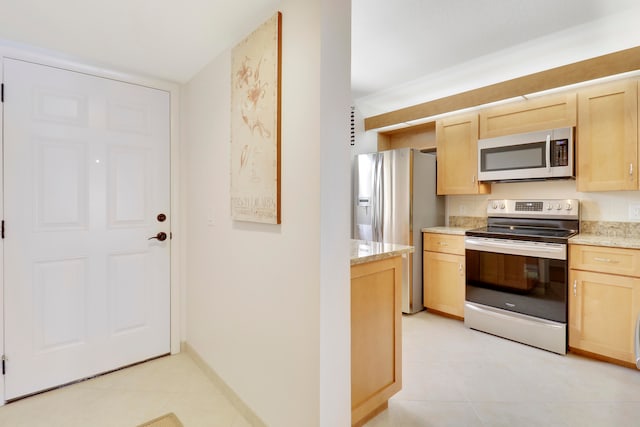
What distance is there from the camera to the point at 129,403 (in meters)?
1.93

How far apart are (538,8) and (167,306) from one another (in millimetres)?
3500

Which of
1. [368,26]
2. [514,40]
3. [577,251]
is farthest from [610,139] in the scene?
[368,26]

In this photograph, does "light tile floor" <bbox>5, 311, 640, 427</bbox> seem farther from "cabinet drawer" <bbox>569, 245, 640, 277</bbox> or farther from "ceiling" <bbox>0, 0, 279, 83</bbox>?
"ceiling" <bbox>0, 0, 279, 83</bbox>

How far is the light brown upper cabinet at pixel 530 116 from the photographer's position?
271 cm

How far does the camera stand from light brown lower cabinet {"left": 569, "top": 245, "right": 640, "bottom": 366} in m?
2.27

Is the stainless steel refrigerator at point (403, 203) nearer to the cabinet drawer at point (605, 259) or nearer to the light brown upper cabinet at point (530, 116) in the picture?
the light brown upper cabinet at point (530, 116)

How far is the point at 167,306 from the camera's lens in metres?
2.54

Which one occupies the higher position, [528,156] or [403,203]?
[528,156]

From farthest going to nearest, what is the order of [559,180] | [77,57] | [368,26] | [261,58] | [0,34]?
1. [559,180]
2. [368,26]
3. [77,57]
4. [0,34]
5. [261,58]

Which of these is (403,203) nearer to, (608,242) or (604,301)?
(608,242)

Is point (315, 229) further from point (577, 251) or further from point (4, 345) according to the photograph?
point (577, 251)

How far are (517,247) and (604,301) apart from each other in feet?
2.19

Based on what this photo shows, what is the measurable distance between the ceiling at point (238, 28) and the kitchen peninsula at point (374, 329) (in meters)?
1.39

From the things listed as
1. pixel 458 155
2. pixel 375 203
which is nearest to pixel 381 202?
pixel 375 203
